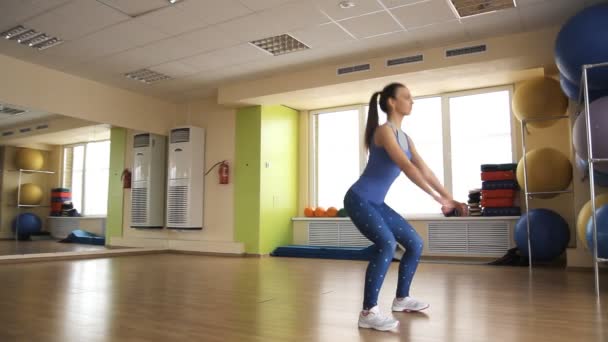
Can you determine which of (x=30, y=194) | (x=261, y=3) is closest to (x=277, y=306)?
(x=261, y=3)

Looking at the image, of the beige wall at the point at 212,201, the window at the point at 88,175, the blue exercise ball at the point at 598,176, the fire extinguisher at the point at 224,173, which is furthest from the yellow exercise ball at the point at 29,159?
the blue exercise ball at the point at 598,176

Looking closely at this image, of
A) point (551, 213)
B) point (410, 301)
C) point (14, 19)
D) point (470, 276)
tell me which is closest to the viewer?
point (410, 301)

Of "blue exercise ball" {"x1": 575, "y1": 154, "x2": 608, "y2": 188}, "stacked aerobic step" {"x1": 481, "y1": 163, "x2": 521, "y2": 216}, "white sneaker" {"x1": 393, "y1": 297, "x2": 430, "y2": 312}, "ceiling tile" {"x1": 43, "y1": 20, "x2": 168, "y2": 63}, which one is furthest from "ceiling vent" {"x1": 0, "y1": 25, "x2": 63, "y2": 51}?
"blue exercise ball" {"x1": 575, "y1": 154, "x2": 608, "y2": 188}

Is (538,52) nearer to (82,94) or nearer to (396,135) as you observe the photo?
(396,135)

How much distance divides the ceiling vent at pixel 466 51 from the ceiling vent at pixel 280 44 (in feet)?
5.75

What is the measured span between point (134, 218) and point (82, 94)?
2.32 meters

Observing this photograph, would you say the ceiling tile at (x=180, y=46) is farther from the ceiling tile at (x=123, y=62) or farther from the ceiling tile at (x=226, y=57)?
the ceiling tile at (x=226, y=57)

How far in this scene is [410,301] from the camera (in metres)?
2.77

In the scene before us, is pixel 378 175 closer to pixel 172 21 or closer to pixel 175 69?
pixel 172 21

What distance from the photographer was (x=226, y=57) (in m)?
6.22

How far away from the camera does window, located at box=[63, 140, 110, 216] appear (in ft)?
25.8

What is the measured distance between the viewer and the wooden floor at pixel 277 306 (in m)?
2.23

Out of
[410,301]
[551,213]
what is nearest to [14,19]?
[410,301]

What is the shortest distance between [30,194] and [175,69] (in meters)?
3.11
